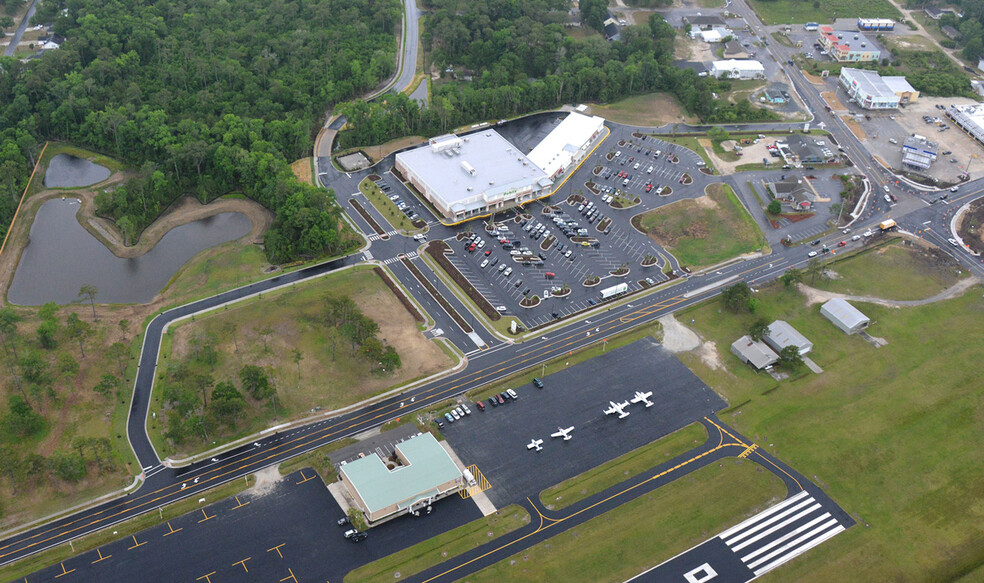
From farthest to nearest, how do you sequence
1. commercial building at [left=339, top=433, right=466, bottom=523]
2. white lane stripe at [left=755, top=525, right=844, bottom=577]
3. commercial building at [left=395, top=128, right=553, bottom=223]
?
commercial building at [left=395, top=128, right=553, bottom=223] < commercial building at [left=339, top=433, right=466, bottom=523] < white lane stripe at [left=755, top=525, right=844, bottom=577]

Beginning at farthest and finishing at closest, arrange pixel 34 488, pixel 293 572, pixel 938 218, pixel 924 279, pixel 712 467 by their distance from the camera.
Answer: pixel 938 218 → pixel 924 279 → pixel 712 467 → pixel 34 488 → pixel 293 572

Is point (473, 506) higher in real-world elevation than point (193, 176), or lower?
lower

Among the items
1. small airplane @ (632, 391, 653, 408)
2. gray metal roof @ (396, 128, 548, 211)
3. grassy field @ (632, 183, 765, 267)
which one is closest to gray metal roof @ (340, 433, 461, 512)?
small airplane @ (632, 391, 653, 408)

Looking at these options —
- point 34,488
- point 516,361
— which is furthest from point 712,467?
point 34,488

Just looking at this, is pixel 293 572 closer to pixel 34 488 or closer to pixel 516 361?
pixel 34 488

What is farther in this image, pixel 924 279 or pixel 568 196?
pixel 568 196

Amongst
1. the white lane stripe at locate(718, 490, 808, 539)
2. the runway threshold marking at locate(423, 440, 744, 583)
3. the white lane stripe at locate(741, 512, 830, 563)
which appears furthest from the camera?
the white lane stripe at locate(718, 490, 808, 539)

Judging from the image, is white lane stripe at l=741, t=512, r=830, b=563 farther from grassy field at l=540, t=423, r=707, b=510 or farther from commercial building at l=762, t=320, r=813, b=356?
commercial building at l=762, t=320, r=813, b=356
